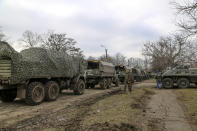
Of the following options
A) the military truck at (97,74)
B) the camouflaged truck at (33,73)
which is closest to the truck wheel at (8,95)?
the camouflaged truck at (33,73)

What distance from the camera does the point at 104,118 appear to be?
611cm

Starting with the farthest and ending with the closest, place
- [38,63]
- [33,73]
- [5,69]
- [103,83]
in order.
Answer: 1. [103,83]
2. [38,63]
3. [33,73]
4. [5,69]

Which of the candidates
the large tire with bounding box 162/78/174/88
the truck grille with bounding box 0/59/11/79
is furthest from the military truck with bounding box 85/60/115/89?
the truck grille with bounding box 0/59/11/79

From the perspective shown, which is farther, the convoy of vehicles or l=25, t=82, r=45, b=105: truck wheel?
l=25, t=82, r=45, b=105: truck wheel

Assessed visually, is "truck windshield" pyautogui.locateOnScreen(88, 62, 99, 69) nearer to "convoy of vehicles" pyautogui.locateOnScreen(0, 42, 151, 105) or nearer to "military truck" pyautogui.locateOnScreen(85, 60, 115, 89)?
"military truck" pyautogui.locateOnScreen(85, 60, 115, 89)

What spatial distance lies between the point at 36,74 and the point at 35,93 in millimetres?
910

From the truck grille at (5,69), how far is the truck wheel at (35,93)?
125cm

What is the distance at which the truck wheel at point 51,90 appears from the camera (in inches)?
393

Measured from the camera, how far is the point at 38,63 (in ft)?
30.6

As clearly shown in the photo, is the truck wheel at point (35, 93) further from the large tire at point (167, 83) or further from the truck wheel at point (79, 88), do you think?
the large tire at point (167, 83)

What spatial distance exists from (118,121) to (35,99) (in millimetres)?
4885

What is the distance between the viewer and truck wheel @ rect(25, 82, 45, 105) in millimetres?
8703

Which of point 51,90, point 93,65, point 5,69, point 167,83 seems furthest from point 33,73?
point 167,83

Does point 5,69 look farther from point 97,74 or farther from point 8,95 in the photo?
point 97,74
